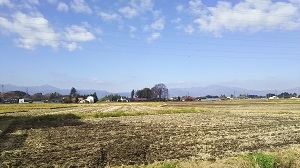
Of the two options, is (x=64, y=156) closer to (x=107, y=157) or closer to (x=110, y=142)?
(x=107, y=157)

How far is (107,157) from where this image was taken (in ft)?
51.7

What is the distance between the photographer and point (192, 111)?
61312mm

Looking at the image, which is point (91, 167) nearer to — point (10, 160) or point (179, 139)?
point (10, 160)

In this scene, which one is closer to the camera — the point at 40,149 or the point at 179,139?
the point at 40,149

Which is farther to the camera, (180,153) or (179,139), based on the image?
(179,139)

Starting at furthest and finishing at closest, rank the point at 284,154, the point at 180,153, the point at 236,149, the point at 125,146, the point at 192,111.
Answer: the point at 192,111
the point at 125,146
the point at 236,149
the point at 180,153
the point at 284,154

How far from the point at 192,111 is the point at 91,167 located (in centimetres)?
4876

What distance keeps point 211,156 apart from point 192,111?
45.7 meters

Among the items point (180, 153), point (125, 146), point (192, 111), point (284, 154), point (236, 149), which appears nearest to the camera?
point (284, 154)

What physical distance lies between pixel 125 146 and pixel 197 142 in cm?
444

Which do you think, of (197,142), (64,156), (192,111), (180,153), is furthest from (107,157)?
(192,111)

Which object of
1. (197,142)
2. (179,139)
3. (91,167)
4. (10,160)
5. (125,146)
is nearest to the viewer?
(91,167)

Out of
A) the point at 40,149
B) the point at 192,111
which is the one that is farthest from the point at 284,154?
the point at 192,111

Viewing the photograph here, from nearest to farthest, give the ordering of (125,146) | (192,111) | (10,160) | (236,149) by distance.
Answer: (10,160) < (236,149) < (125,146) < (192,111)
